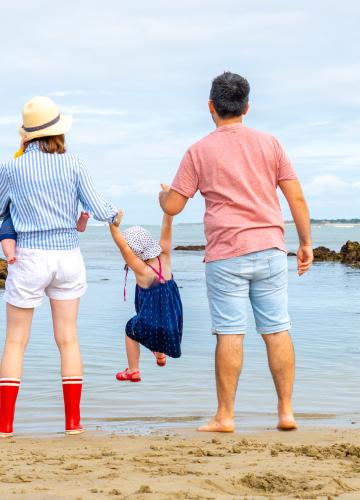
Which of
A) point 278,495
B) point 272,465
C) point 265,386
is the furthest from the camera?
point 265,386

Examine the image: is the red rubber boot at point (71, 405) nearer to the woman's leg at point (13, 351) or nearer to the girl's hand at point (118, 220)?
the woman's leg at point (13, 351)

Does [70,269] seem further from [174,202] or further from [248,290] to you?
[248,290]

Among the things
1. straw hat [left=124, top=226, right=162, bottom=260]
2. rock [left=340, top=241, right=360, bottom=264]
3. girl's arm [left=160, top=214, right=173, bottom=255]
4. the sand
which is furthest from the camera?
rock [left=340, top=241, right=360, bottom=264]

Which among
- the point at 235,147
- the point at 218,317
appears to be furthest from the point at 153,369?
the point at 235,147

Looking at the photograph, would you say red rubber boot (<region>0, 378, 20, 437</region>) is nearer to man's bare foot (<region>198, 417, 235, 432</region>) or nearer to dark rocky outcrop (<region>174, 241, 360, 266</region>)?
man's bare foot (<region>198, 417, 235, 432</region>)

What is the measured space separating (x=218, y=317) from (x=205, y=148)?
101 centimetres

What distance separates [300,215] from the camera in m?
5.12

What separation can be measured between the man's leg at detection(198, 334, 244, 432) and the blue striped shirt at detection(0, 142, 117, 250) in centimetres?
103

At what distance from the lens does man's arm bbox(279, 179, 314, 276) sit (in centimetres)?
513

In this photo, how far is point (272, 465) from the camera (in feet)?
13.3

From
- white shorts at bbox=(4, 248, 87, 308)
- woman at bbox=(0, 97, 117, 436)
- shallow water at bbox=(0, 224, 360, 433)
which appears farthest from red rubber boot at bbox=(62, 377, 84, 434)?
white shorts at bbox=(4, 248, 87, 308)

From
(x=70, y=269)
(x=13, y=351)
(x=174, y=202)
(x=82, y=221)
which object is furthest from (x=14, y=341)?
(x=174, y=202)

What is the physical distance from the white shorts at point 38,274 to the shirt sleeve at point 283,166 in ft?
4.32

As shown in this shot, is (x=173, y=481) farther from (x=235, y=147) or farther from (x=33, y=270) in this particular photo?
(x=235, y=147)
